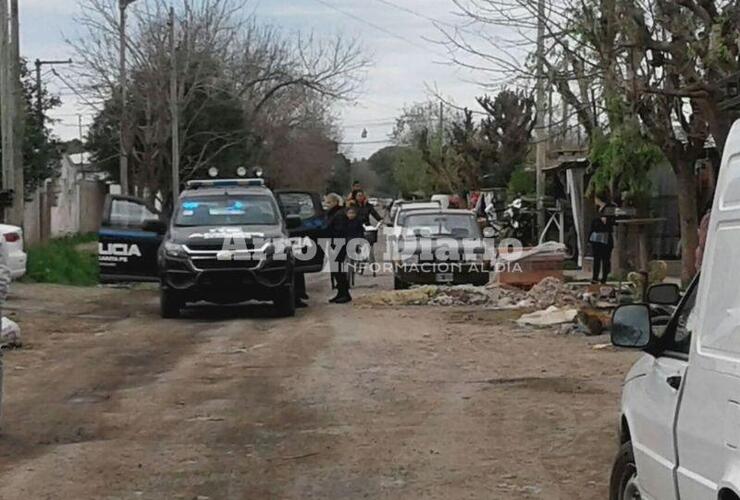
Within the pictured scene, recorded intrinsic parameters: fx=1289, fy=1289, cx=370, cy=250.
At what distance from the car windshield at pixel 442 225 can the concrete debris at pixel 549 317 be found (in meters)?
6.42

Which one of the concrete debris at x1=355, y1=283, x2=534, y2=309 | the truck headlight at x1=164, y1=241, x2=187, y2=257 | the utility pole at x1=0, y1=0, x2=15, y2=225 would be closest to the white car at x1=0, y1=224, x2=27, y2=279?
the truck headlight at x1=164, y1=241, x2=187, y2=257

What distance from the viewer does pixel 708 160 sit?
71.2 feet

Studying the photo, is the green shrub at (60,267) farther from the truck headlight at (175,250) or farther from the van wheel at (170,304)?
→ the truck headlight at (175,250)

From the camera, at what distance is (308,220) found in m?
21.4

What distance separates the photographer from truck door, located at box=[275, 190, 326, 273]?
20203 millimetres

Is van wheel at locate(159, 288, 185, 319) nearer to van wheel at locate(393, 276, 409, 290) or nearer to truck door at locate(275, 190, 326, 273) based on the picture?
truck door at locate(275, 190, 326, 273)

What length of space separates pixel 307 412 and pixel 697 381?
5883 millimetres

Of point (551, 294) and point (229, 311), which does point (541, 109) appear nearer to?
point (551, 294)

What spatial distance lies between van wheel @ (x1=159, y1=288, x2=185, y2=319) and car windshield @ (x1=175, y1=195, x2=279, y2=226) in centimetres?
111

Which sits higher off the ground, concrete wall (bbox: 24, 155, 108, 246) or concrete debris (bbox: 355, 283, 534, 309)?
concrete wall (bbox: 24, 155, 108, 246)

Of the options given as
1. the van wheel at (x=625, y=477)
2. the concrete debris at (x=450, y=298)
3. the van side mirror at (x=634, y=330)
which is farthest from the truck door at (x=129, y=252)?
the van side mirror at (x=634, y=330)

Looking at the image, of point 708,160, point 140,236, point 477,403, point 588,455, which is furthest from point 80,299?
point 588,455

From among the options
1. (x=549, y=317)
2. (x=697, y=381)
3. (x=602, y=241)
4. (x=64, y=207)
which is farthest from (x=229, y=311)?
(x=64, y=207)

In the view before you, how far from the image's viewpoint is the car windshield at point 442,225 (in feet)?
79.6
